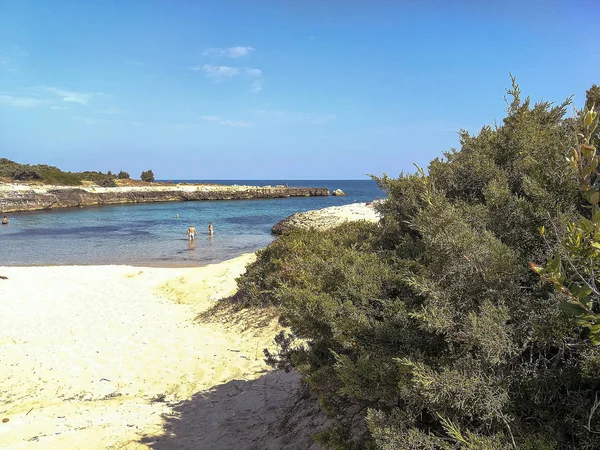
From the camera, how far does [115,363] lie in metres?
6.69

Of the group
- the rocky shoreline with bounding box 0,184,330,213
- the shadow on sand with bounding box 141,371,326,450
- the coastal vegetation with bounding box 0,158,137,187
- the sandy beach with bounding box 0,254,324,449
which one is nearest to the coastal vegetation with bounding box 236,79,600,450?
the shadow on sand with bounding box 141,371,326,450

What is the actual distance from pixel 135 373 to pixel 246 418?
8.47 feet

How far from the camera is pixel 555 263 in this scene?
127 centimetres

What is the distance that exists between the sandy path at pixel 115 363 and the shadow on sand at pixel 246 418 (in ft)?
0.11

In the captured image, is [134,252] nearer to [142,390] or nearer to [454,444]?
[142,390]

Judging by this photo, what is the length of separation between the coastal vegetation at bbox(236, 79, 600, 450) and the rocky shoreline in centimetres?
5459

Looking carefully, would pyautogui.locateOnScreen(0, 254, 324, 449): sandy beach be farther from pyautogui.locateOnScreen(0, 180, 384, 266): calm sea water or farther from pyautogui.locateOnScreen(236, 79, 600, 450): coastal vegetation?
pyautogui.locateOnScreen(0, 180, 384, 266): calm sea water

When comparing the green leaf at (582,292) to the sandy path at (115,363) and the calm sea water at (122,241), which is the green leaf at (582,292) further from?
the calm sea water at (122,241)

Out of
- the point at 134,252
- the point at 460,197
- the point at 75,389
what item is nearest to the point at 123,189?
the point at 134,252

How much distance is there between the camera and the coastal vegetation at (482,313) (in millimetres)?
1813

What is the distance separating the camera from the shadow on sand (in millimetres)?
3953

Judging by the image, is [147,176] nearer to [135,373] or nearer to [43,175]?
[43,175]

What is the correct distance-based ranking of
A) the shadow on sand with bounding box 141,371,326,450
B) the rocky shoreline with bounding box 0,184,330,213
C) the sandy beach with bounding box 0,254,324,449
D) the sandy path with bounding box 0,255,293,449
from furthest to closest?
the rocky shoreline with bounding box 0,184,330,213
the sandy path with bounding box 0,255,293,449
the sandy beach with bounding box 0,254,324,449
the shadow on sand with bounding box 141,371,326,450

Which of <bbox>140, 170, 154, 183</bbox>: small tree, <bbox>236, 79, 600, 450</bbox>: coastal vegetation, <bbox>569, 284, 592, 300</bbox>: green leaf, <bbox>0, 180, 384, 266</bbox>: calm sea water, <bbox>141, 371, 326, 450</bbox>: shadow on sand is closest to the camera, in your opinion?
<bbox>569, 284, 592, 300</bbox>: green leaf
